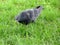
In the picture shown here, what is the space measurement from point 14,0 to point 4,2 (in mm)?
239

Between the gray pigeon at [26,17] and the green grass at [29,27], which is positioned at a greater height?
the gray pigeon at [26,17]

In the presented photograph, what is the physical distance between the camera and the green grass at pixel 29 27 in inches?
161

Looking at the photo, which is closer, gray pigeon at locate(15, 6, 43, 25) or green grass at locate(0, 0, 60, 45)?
green grass at locate(0, 0, 60, 45)

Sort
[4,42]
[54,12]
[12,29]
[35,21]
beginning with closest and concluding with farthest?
[4,42] < [12,29] < [35,21] < [54,12]

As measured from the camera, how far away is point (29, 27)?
4.47 metres

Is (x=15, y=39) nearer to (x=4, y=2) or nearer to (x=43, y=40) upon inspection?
(x=43, y=40)

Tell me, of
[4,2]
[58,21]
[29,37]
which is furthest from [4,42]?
[4,2]

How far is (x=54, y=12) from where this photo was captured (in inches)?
206

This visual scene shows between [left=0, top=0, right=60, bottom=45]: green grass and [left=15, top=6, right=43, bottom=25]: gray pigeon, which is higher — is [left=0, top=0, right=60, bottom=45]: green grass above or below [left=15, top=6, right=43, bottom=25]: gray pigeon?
below

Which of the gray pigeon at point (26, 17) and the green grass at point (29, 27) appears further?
the gray pigeon at point (26, 17)

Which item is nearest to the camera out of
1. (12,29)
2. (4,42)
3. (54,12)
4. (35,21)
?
(4,42)

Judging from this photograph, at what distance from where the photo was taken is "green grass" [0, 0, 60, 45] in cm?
410

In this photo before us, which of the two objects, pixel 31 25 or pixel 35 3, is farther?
pixel 35 3

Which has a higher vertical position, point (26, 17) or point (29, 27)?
point (26, 17)
